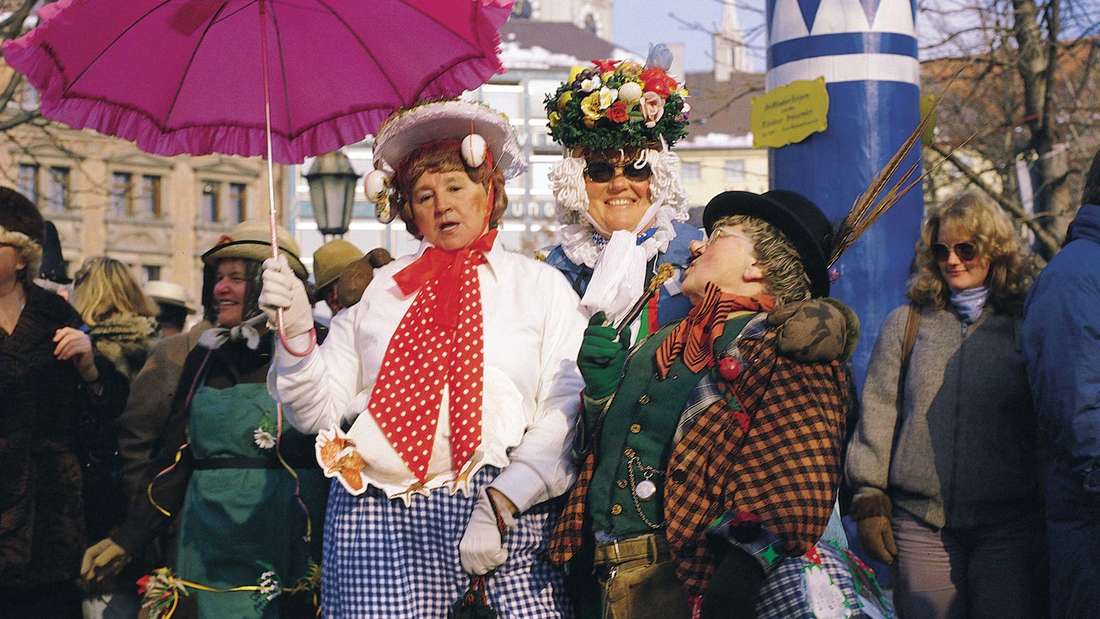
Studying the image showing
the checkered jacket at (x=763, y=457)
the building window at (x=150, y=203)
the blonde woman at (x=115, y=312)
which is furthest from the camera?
the building window at (x=150, y=203)

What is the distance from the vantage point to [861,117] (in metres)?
6.27

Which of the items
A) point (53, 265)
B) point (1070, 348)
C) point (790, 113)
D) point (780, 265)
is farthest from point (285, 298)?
point (53, 265)

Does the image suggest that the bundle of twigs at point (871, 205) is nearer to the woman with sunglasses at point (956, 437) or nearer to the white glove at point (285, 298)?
the woman with sunglasses at point (956, 437)

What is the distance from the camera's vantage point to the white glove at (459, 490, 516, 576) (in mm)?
3908

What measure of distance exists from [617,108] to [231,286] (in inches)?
82.1

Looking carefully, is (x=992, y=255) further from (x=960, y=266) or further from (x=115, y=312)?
(x=115, y=312)

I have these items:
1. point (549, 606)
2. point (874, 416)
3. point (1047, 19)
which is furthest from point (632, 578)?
point (1047, 19)

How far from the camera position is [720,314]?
378cm

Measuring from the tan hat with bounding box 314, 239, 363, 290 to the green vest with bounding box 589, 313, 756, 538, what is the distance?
225 centimetres

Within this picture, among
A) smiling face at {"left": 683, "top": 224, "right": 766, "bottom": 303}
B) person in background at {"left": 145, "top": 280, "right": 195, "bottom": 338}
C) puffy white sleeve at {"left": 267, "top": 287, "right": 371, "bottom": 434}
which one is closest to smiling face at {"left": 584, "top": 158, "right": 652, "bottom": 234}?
puffy white sleeve at {"left": 267, "top": 287, "right": 371, "bottom": 434}

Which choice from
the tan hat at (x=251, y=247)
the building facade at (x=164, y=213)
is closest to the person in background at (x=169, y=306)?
the tan hat at (x=251, y=247)

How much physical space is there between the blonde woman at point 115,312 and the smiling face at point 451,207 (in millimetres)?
3364

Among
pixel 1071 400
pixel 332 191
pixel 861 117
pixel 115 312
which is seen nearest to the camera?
pixel 1071 400

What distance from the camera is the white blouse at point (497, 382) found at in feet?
13.3
